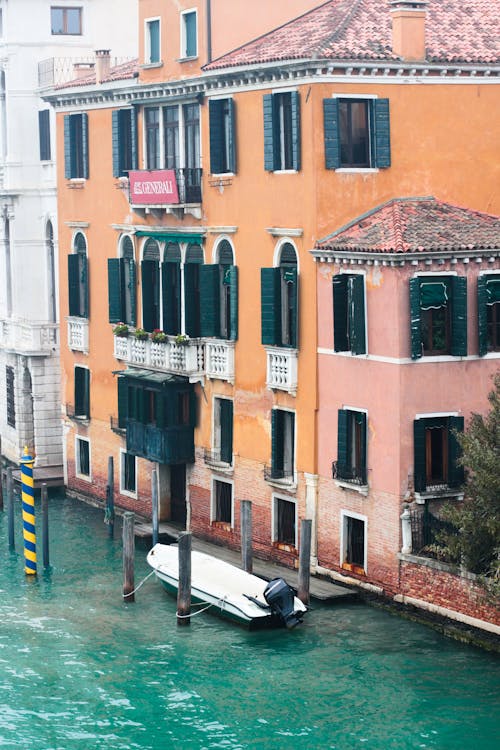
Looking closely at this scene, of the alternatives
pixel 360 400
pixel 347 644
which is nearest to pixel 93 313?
pixel 360 400

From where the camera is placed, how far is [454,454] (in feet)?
105

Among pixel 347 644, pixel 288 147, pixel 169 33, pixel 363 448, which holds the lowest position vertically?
pixel 347 644

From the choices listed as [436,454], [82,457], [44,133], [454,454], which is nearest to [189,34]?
[44,133]

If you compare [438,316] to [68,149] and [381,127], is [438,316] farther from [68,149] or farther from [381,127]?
[68,149]

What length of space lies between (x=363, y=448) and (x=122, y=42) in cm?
1809

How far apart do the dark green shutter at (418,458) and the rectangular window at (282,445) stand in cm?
363

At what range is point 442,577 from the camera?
3089cm

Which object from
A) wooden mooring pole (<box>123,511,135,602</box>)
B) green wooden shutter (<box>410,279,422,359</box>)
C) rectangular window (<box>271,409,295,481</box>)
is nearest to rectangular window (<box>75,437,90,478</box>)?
rectangular window (<box>271,409,295,481</box>)

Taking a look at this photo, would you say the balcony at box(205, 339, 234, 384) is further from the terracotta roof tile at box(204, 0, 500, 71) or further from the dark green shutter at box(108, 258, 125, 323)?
the terracotta roof tile at box(204, 0, 500, 71)

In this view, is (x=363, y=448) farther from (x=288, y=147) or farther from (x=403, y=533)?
(x=288, y=147)

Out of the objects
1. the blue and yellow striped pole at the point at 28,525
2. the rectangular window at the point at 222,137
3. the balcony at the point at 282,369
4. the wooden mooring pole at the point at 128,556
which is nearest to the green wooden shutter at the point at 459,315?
the balcony at the point at 282,369

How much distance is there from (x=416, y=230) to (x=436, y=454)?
3917 mm

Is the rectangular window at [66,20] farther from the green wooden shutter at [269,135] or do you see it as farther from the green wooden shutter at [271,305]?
the green wooden shutter at [271,305]

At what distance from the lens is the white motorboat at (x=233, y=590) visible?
103 ft
